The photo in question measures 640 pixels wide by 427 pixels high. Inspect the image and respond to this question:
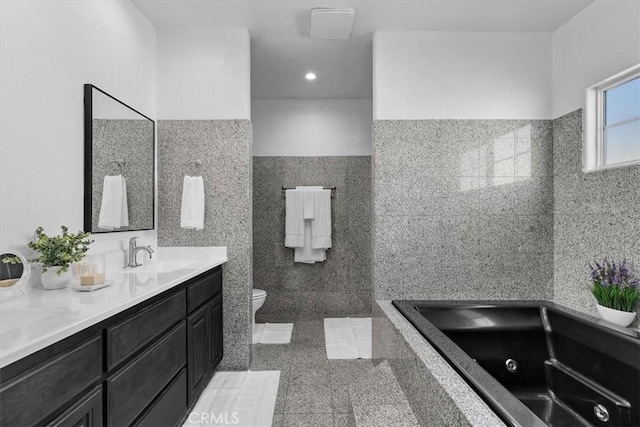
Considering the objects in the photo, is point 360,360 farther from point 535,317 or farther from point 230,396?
point 535,317

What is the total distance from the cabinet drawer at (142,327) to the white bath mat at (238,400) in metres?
0.66

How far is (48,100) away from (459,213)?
8.44 ft

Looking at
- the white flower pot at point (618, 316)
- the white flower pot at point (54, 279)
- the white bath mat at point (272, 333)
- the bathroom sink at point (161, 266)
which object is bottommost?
the white bath mat at point (272, 333)

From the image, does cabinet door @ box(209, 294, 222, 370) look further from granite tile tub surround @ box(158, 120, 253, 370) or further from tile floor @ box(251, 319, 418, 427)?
tile floor @ box(251, 319, 418, 427)

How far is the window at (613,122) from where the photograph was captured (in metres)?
2.22

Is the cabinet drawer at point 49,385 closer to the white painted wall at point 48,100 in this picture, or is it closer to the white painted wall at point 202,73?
the white painted wall at point 48,100

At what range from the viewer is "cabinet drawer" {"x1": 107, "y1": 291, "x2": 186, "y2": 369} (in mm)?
1314

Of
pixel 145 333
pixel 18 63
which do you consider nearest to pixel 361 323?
pixel 145 333

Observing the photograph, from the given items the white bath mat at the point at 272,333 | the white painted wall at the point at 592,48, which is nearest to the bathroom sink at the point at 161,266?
the white bath mat at the point at 272,333

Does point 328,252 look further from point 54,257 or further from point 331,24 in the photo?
point 54,257

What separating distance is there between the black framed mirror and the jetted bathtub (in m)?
1.82

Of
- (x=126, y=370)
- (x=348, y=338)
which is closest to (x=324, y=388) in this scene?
(x=348, y=338)

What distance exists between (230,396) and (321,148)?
2753 mm

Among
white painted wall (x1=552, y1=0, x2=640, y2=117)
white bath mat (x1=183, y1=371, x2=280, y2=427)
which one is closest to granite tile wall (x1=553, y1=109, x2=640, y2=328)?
white painted wall (x1=552, y1=0, x2=640, y2=117)
